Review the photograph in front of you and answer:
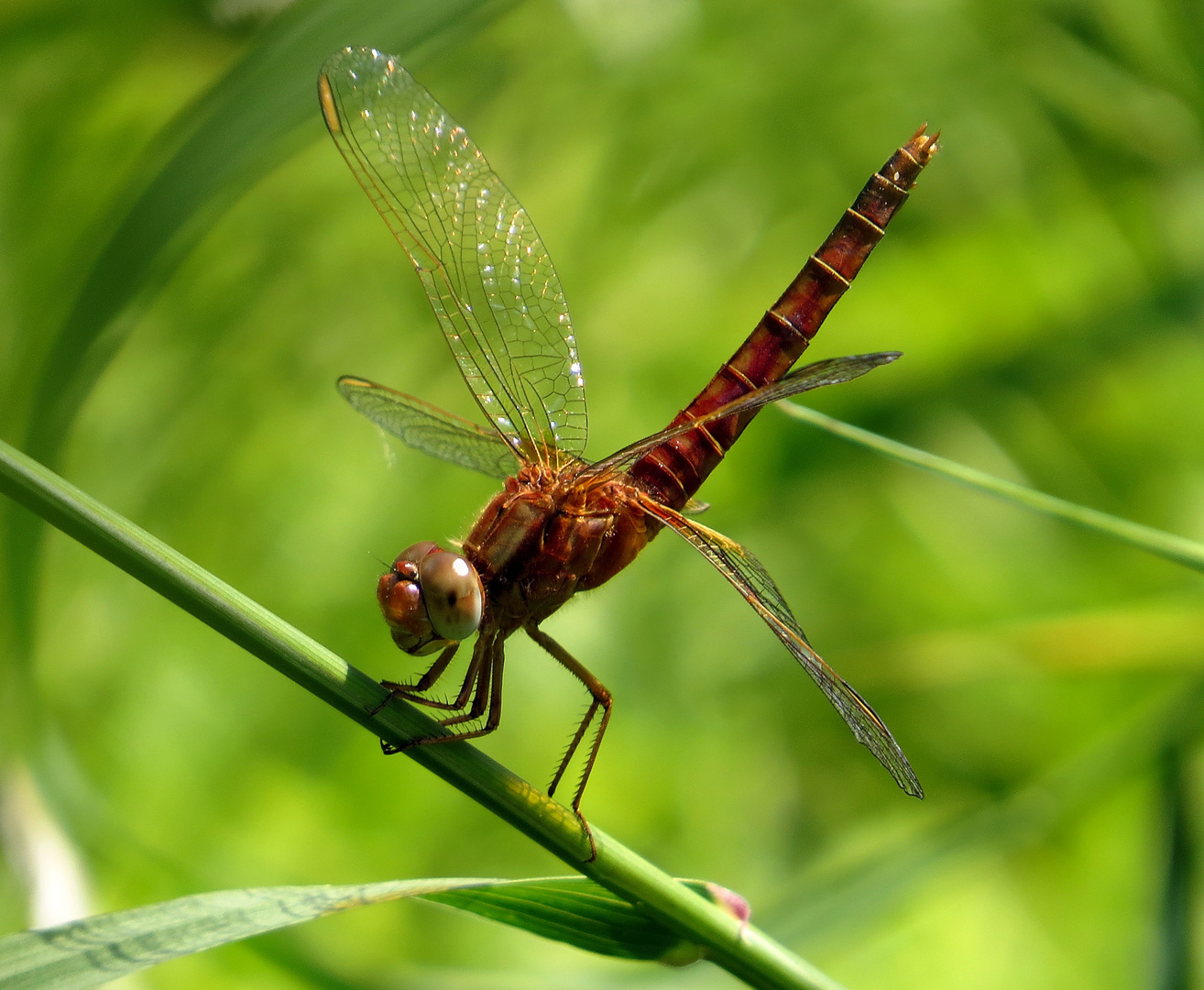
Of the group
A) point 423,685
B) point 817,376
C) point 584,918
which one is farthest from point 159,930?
point 817,376

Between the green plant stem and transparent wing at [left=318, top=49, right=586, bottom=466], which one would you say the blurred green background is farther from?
the green plant stem

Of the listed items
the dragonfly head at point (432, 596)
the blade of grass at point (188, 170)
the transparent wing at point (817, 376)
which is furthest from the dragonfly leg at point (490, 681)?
the blade of grass at point (188, 170)

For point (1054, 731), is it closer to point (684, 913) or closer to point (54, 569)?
point (684, 913)

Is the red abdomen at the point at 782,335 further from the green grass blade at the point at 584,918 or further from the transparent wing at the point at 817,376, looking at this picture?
the green grass blade at the point at 584,918

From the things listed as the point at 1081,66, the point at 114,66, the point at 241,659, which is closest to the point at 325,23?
the point at 241,659

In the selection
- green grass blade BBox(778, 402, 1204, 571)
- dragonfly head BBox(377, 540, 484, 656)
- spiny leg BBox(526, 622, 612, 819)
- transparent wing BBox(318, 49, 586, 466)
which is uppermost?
transparent wing BBox(318, 49, 586, 466)

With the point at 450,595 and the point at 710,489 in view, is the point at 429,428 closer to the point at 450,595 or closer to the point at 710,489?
the point at 450,595

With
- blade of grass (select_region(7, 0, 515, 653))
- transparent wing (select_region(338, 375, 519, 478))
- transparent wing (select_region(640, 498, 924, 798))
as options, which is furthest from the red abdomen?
blade of grass (select_region(7, 0, 515, 653))
